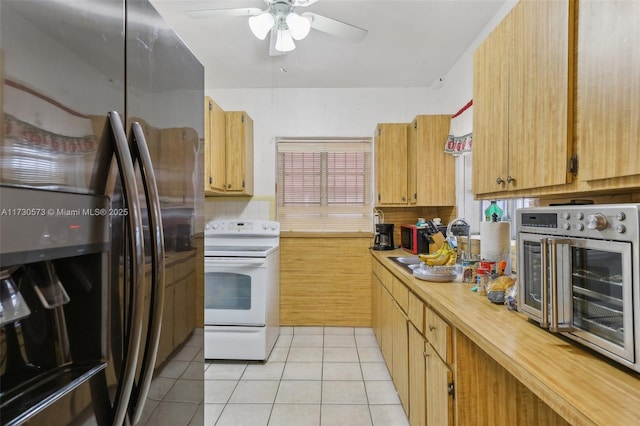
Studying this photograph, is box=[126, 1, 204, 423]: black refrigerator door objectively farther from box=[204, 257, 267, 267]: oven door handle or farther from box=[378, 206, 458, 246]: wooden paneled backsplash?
box=[378, 206, 458, 246]: wooden paneled backsplash

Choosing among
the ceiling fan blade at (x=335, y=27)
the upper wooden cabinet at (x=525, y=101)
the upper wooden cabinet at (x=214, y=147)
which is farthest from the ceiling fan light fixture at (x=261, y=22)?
the upper wooden cabinet at (x=525, y=101)

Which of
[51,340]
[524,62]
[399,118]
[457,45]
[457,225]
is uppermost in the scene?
[457,45]

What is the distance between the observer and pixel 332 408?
6.64ft

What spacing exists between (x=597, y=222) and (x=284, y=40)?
2175mm

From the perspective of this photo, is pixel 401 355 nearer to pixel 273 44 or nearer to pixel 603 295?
pixel 603 295

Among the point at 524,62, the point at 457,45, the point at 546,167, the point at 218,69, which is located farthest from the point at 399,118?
the point at 546,167

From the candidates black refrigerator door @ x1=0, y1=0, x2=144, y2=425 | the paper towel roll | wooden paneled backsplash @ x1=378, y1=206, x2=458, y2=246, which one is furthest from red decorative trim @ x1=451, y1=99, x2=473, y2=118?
black refrigerator door @ x1=0, y1=0, x2=144, y2=425

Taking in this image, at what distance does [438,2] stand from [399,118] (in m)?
1.47

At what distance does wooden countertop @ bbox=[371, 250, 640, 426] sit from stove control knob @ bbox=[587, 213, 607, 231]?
0.34 m

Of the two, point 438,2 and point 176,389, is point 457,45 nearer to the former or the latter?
point 438,2

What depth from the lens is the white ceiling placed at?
7.27ft

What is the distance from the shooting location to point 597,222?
0.80 m

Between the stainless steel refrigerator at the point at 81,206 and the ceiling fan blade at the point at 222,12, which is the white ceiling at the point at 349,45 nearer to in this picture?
the ceiling fan blade at the point at 222,12

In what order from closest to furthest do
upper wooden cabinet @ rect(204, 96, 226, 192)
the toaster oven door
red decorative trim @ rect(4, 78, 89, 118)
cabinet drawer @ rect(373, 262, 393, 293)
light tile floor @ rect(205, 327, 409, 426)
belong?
red decorative trim @ rect(4, 78, 89, 118) → the toaster oven door → light tile floor @ rect(205, 327, 409, 426) → cabinet drawer @ rect(373, 262, 393, 293) → upper wooden cabinet @ rect(204, 96, 226, 192)
